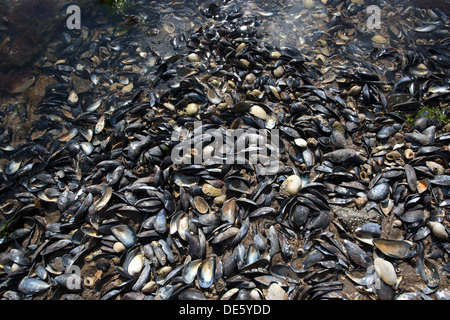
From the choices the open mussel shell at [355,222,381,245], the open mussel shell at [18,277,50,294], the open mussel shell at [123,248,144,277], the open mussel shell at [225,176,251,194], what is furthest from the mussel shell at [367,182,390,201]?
the open mussel shell at [18,277,50,294]

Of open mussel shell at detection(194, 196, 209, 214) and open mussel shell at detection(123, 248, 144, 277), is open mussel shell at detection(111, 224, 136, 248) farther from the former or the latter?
open mussel shell at detection(194, 196, 209, 214)

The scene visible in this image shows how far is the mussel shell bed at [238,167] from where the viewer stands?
117 inches

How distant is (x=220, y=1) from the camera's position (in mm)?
6707

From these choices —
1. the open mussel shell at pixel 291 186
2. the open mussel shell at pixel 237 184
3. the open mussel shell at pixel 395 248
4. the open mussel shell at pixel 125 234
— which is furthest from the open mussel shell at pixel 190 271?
the open mussel shell at pixel 395 248

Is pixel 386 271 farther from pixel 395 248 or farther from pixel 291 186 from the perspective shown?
pixel 291 186

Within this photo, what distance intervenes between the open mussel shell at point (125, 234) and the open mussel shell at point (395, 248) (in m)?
2.74

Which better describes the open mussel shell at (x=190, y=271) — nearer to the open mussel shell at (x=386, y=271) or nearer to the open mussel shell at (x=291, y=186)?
the open mussel shell at (x=291, y=186)

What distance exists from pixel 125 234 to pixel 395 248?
3045mm

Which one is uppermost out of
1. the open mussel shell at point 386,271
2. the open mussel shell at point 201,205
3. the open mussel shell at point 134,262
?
the open mussel shell at point 201,205

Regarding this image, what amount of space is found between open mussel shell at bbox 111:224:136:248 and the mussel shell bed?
0.01 meters

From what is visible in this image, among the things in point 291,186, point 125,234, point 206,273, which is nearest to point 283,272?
point 206,273

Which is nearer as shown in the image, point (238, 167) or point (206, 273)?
point (206, 273)

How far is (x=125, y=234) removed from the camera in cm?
328

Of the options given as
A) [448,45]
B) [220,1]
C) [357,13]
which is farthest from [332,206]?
[220,1]
